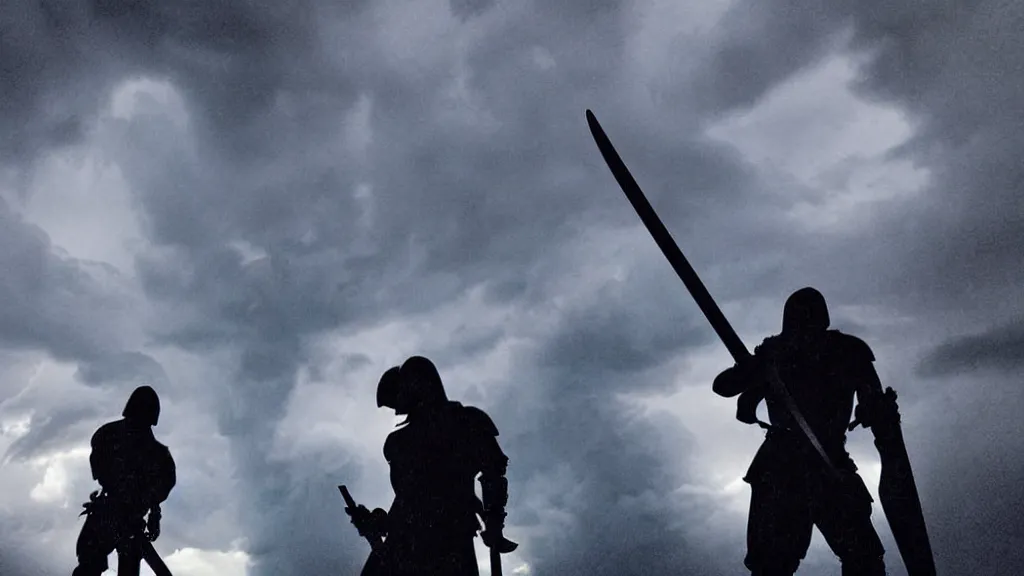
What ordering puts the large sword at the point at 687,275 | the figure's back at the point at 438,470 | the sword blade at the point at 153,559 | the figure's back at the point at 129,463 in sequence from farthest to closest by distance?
1. the figure's back at the point at 129,463
2. the sword blade at the point at 153,559
3. the figure's back at the point at 438,470
4. the large sword at the point at 687,275

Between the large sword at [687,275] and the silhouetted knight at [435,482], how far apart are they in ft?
8.38

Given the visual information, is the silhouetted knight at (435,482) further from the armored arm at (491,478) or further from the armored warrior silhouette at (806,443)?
the armored warrior silhouette at (806,443)

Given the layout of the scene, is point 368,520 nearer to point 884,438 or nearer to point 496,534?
point 496,534

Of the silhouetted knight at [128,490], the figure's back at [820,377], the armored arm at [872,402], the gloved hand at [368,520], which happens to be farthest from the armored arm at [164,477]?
the armored arm at [872,402]

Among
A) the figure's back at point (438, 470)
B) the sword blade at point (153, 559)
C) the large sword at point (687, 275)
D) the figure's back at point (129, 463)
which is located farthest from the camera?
the figure's back at point (129, 463)

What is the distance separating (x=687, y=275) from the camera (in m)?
8.00

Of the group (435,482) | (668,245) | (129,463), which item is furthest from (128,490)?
(668,245)

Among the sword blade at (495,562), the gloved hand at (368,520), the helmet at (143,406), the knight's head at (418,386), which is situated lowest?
the sword blade at (495,562)

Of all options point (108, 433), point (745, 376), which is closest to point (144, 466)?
point (108, 433)

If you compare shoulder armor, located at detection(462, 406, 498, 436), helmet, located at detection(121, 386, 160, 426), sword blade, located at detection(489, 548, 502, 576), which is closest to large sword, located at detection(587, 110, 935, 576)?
shoulder armor, located at detection(462, 406, 498, 436)

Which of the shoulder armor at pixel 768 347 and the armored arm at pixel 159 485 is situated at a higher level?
the armored arm at pixel 159 485

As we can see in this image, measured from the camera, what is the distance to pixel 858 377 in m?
8.13

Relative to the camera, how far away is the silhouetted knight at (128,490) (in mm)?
10133

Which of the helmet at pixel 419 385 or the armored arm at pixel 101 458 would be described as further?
the armored arm at pixel 101 458
